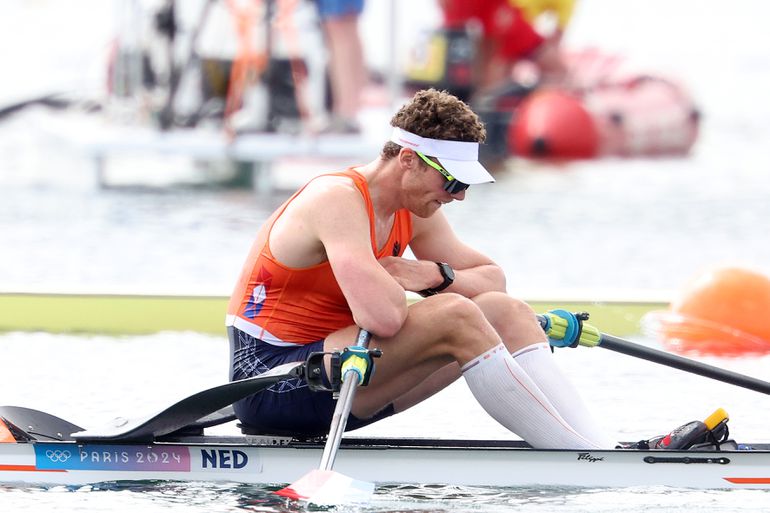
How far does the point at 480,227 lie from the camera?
11.3 meters

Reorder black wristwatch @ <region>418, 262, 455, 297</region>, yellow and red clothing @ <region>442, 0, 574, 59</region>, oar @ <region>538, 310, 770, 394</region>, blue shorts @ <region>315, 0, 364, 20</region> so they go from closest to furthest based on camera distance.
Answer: black wristwatch @ <region>418, 262, 455, 297</region>
oar @ <region>538, 310, 770, 394</region>
blue shorts @ <region>315, 0, 364, 20</region>
yellow and red clothing @ <region>442, 0, 574, 59</region>

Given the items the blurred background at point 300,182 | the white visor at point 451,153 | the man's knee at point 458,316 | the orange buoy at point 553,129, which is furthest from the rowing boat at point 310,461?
the orange buoy at point 553,129

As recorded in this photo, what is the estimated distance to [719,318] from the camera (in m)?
7.11

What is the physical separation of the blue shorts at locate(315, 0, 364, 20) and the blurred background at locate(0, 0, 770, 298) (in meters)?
0.24

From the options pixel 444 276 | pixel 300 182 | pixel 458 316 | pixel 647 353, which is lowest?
pixel 647 353

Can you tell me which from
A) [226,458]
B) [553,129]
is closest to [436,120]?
[226,458]

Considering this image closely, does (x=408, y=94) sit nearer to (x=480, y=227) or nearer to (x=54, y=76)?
(x=480, y=227)

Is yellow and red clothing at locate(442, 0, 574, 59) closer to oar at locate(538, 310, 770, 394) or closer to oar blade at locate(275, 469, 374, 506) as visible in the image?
oar at locate(538, 310, 770, 394)

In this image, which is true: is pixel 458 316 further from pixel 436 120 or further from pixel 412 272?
pixel 436 120

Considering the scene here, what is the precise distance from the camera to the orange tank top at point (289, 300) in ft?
14.5

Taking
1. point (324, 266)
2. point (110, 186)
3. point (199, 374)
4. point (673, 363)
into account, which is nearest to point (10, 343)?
point (199, 374)

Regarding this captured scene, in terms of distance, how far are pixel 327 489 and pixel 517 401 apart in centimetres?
67

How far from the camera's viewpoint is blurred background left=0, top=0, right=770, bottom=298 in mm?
9992

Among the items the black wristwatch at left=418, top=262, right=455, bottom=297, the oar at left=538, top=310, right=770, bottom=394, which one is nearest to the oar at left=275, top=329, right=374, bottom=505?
the black wristwatch at left=418, top=262, right=455, bottom=297
